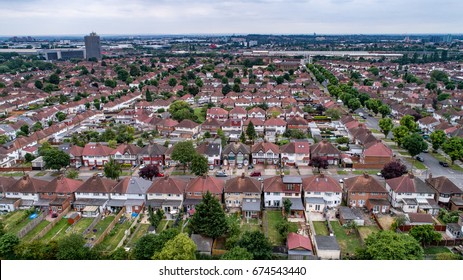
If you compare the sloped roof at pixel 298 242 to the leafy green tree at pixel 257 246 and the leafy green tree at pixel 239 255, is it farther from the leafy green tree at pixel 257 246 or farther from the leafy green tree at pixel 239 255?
the leafy green tree at pixel 239 255

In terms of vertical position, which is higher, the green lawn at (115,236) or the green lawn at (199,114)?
the green lawn at (199,114)

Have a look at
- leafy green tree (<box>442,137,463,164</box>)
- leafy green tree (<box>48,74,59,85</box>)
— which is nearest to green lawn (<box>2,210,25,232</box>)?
leafy green tree (<box>442,137,463,164</box>)

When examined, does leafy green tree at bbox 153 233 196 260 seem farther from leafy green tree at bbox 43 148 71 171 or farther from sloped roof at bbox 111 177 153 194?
leafy green tree at bbox 43 148 71 171

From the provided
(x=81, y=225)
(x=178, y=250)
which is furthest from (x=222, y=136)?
(x=178, y=250)

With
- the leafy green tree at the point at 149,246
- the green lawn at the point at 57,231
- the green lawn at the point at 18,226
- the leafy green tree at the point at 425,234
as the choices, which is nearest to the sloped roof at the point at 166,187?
the green lawn at the point at 57,231

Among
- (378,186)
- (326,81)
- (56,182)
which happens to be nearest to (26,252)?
(56,182)

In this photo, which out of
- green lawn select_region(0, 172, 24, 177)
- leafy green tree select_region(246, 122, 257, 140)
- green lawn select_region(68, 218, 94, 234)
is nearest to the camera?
green lawn select_region(68, 218, 94, 234)

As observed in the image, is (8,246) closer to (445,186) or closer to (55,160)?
(55,160)
